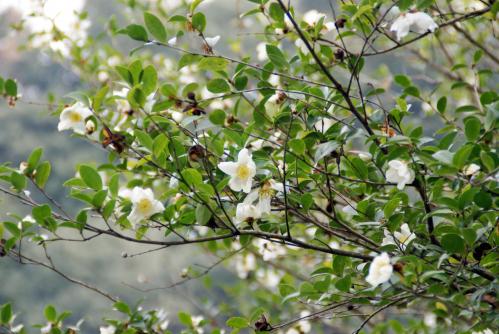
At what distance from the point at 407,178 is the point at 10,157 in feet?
30.3

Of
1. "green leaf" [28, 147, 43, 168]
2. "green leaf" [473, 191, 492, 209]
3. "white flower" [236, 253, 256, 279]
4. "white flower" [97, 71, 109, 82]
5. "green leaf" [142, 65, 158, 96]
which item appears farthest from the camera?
"white flower" [236, 253, 256, 279]

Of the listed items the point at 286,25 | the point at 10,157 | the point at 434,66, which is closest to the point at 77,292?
the point at 10,157

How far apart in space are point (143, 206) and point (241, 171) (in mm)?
215

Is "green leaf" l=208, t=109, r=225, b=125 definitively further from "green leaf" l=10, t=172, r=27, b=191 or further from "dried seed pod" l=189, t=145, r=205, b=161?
"green leaf" l=10, t=172, r=27, b=191

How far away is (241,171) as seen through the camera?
1214 mm

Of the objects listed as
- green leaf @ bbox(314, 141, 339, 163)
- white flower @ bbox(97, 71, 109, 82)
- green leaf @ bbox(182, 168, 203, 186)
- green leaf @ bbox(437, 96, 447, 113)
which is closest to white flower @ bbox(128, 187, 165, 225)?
green leaf @ bbox(182, 168, 203, 186)

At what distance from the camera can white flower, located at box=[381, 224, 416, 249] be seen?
1.25 metres

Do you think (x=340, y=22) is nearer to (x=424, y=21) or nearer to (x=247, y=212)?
(x=424, y=21)

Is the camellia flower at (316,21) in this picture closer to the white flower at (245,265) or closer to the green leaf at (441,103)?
the green leaf at (441,103)

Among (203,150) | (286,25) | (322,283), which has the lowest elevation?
(322,283)

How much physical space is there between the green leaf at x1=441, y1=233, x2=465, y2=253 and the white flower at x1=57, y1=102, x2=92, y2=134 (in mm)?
718

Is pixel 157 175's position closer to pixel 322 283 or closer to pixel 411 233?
pixel 322 283

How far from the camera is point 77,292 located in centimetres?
920

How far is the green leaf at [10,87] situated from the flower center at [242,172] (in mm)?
720
